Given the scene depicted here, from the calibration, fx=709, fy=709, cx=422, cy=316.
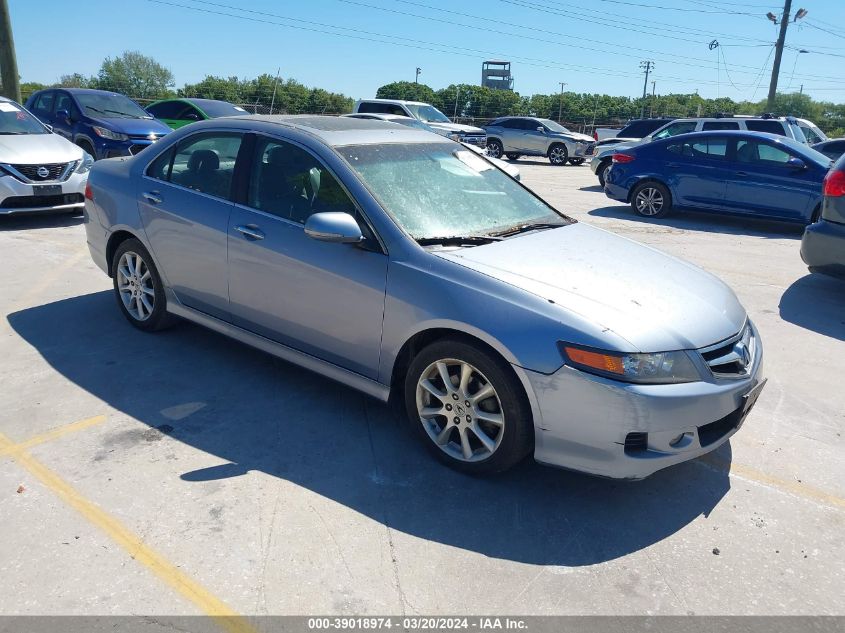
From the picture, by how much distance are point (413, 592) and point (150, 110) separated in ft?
54.7

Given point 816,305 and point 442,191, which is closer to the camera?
point 442,191

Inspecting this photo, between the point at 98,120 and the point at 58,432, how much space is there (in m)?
10.7

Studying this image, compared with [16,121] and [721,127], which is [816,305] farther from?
[721,127]

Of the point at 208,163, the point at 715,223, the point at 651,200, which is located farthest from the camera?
the point at 651,200

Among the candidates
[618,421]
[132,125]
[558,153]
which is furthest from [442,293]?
[558,153]

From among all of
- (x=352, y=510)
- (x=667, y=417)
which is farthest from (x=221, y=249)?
(x=667, y=417)

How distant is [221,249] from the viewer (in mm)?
4512

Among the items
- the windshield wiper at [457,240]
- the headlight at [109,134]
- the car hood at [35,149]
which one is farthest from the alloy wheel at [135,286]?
the headlight at [109,134]

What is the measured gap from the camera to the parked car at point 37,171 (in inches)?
348

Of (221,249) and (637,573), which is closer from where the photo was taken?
(637,573)

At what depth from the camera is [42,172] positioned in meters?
9.07

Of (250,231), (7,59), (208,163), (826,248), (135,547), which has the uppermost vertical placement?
(7,59)

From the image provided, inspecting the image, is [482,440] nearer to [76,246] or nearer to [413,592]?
[413,592]

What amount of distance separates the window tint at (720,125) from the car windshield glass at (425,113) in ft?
26.1
